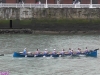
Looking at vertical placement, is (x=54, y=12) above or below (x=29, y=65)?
above

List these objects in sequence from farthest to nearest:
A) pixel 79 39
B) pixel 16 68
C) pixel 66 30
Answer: pixel 66 30 → pixel 79 39 → pixel 16 68

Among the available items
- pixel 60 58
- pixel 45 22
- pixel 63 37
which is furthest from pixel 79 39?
pixel 60 58

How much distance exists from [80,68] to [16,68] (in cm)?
657

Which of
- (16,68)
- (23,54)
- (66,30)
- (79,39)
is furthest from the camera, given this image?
(66,30)

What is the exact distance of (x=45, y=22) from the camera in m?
71.2

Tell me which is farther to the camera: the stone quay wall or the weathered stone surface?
the weathered stone surface

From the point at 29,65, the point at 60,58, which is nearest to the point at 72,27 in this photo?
the point at 60,58

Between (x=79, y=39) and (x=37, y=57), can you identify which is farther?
(x=79, y=39)

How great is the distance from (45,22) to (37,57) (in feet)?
69.6

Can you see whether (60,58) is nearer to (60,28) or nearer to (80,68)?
(80,68)

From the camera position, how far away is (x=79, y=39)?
64625 millimetres

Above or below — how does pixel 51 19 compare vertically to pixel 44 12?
below

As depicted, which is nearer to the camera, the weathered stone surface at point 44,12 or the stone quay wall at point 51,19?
the stone quay wall at point 51,19

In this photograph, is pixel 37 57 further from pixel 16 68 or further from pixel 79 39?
pixel 79 39
